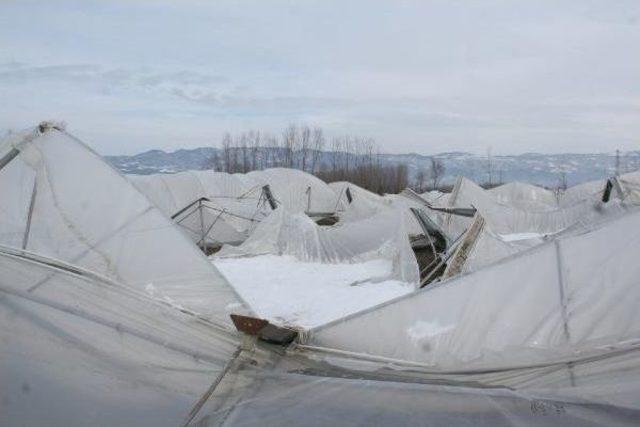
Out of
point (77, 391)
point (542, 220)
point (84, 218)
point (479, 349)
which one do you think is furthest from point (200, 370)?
point (542, 220)

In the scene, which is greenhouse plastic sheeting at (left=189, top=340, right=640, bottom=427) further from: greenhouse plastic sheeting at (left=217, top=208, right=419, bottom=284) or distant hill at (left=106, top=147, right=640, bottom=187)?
distant hill at (left=106, top=147, right=640, bottom=187)

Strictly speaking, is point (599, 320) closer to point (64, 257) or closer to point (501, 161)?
point (64, 257)

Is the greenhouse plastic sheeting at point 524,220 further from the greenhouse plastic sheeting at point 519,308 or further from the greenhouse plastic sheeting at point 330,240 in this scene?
the greenhouse plastic sheeting at point 519,308

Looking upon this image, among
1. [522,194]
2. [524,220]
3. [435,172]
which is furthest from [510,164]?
[524,220]

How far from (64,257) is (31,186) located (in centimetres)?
76

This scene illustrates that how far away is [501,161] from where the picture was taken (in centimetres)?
9662

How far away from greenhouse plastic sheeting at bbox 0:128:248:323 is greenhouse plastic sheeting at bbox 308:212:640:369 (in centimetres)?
134

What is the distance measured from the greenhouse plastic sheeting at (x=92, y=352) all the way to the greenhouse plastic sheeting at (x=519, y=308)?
41.4 inches

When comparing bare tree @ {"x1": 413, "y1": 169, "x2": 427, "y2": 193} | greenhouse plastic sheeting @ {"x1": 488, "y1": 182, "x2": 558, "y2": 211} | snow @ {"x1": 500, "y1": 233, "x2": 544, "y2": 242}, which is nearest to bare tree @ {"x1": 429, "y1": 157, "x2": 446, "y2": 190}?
bare tree @ {"x1": 413, "y1": 169, "x2": 427, "y2": 193}

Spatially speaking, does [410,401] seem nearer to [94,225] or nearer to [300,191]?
[94,225]

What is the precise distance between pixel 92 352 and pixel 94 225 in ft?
6.67

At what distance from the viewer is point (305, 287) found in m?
7.65

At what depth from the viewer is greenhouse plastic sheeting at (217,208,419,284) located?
32.0 ft

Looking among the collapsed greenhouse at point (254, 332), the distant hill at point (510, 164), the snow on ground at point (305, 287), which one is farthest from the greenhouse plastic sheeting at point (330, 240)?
the distant hill at point (510, 164)
